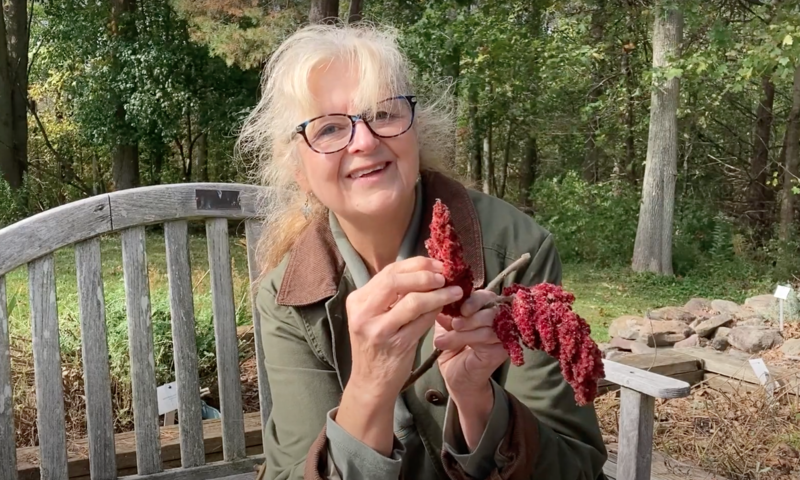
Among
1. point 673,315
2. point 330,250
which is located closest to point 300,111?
point 330,250

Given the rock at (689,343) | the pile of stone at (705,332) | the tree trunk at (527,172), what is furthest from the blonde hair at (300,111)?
the tree trunk at (527,172)

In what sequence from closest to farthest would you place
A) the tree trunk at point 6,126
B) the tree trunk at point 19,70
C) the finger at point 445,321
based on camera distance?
the finger at point 445,321
the tree trunk at point 6,126
the tree trunk at point 19,70

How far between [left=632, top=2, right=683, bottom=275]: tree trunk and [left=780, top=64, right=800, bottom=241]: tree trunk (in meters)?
2.06

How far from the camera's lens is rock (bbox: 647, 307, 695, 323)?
7.18 meters

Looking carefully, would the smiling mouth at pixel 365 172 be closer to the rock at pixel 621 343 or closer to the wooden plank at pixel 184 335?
the wooden plank at pixel 184 335

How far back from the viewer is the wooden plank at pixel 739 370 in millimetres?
4754

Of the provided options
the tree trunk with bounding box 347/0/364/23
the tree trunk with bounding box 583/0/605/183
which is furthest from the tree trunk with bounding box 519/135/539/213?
the tree trunk with bounding box 347/0/364/23

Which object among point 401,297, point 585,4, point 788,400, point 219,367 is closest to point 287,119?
point 401,297

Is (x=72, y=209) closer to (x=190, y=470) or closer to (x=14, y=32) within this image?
(x=190, y=470)

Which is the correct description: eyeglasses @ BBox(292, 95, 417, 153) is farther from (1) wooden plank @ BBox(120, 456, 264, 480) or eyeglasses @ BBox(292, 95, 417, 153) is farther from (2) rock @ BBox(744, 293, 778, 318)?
(2) rock @ BBox(744, 293, 778, 318)

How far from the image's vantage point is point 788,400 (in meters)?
4.63

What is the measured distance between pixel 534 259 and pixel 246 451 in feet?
4.61

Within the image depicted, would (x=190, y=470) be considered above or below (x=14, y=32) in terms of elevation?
below

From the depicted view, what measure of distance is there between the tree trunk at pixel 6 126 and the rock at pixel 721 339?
41.1 feet
